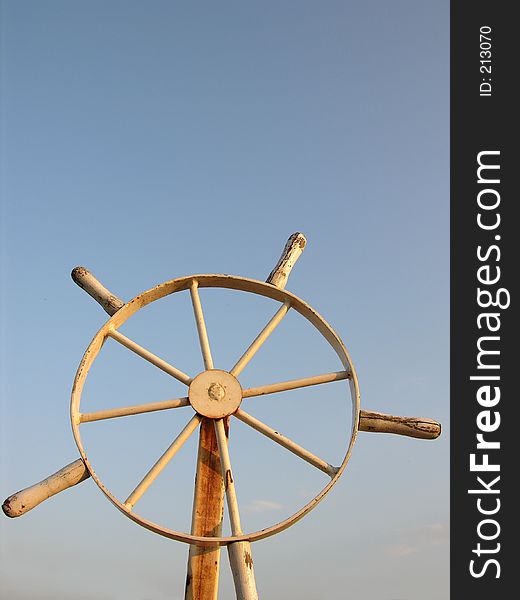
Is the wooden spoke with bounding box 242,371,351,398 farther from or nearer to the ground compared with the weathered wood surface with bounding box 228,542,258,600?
farther from the ground

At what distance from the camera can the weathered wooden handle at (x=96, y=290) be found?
26.8 ft

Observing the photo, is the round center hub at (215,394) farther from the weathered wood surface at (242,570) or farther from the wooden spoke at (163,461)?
the weathered wood surface at (242,570)

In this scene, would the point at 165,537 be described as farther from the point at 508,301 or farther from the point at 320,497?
the point at 508,301

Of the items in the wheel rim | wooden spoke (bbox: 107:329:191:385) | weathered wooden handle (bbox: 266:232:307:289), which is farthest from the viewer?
weathered wooden handle (bbox: 266:232:307:289)

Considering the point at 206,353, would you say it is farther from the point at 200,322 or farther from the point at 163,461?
the point at 163,461

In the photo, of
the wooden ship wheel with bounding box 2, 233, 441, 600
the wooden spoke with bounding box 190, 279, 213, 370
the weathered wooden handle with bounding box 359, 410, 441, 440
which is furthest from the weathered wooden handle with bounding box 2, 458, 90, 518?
the weathered wooden handle with bounding box 359, 410, 441, 440

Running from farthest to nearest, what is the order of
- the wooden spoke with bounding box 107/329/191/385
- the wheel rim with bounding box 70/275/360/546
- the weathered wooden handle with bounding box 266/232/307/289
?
the weathered wooden handle with bounding box 266/232/307/289 → the wooden spoke with bounding box 107/329/191/385 → the wheel rim with bounding box 70/275/360/546

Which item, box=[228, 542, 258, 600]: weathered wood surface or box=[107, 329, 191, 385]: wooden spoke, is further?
box=[107, 329, 191, 385]: wooden spoke

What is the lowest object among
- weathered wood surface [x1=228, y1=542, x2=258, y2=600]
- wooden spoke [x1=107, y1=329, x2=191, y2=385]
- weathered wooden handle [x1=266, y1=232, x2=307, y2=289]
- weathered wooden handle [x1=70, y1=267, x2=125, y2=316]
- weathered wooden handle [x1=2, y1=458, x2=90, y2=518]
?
weathered wood surface [x1=228, y1=542, x2=258, y2=600]

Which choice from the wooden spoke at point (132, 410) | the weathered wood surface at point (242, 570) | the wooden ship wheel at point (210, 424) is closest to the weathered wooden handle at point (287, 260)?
the wooden ship wheel at point (210, 424)

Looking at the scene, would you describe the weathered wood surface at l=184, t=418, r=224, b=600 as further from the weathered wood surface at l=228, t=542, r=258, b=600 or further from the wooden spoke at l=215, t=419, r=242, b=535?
the weathered wood surface at l=228, t=542, r=258, b=600

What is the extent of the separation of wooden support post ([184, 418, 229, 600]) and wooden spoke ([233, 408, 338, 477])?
0.95 feet

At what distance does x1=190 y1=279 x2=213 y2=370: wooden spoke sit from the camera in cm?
805

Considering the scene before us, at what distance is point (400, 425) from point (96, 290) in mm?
2930
